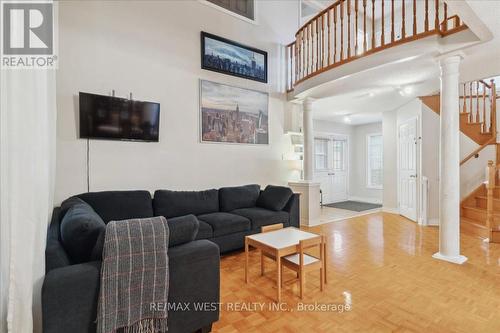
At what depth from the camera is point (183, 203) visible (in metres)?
3.58

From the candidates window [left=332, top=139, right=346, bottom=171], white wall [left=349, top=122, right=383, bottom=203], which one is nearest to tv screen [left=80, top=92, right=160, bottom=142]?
window [left=332, top=139, right=346, bottom=171]

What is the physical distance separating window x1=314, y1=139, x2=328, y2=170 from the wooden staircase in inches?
118

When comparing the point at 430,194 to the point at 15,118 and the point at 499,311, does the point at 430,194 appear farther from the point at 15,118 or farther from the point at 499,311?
the point at 15,118

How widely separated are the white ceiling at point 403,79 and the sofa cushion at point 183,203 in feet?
8.91

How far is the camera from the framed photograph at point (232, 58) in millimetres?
4270

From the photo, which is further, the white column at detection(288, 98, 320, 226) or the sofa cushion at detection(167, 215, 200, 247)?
the white column at detection(288, 98, 320, 226)

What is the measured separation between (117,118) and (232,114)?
1925 mm

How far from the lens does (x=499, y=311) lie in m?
2.03

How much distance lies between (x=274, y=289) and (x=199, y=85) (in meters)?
3.26

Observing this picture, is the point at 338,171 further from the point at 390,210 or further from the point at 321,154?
the point at 390,210

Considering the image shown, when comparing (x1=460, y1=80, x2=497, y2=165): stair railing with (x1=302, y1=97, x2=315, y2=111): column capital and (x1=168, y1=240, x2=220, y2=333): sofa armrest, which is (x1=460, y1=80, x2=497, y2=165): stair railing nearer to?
(x1=302, y1=97, x2=315, y2=111): column capital

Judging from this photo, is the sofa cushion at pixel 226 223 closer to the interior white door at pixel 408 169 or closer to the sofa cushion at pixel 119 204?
the sofa cushion at pixel 119 204

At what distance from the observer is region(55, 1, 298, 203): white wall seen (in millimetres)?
3117

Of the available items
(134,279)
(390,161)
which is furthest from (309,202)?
(134,279)
